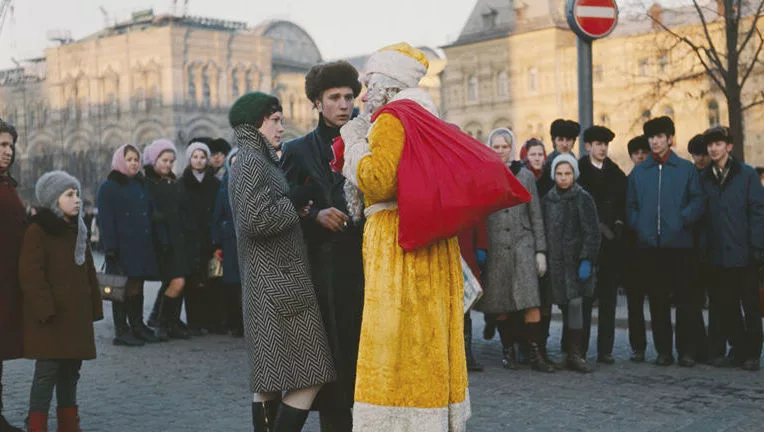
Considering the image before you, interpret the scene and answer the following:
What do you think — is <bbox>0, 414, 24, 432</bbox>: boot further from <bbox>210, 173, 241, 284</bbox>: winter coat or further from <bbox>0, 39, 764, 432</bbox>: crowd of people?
<bbox>210, 173, 241, 284</bbox>: winter coat

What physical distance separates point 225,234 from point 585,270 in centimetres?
459

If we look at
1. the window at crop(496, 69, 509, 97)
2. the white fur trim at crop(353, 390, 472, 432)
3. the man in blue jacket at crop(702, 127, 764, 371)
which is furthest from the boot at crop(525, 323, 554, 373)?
the window at crop(496, 69, 509, 97)

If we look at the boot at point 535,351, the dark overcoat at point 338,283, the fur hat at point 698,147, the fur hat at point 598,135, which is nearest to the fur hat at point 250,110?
the dark overcoat at point 338,283

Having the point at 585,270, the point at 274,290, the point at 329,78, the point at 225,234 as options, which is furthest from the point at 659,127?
the point at 274,290

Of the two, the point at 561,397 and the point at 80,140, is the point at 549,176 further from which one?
the point at 80,140

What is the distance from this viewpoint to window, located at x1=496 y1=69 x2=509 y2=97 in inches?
2402

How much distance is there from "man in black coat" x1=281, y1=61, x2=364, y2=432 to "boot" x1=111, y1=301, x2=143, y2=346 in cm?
637

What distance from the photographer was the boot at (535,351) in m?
9.04

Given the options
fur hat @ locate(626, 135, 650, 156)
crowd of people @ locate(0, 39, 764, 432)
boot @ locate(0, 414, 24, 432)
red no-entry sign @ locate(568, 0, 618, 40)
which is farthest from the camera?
fur hat @ locate(626, 135, 650, 156)

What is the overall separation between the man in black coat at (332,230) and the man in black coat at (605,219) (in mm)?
4666

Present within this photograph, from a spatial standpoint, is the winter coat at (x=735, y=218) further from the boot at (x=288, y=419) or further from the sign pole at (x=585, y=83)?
the boot at (x=288, y=419)

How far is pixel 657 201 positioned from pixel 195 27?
7116 centimetres

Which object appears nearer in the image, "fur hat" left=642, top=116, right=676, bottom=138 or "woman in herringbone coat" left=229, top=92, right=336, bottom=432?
"woman in herringbone coat" left=229, top=92, right=336, bottom=432

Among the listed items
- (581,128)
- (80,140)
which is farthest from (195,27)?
(581,128)
